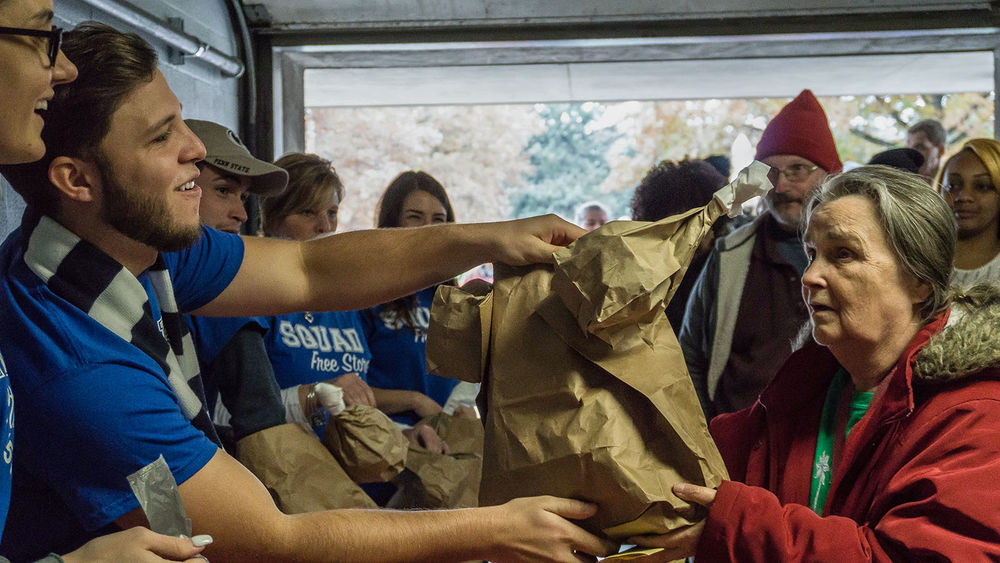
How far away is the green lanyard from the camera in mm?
1640

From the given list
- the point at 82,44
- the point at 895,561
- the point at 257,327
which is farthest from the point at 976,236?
the point at 82,44

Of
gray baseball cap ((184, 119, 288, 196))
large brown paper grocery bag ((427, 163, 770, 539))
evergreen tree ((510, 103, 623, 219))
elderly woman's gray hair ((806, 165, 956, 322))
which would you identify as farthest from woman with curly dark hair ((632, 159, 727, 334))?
evergreen tree ((510, 103, 623, 219))

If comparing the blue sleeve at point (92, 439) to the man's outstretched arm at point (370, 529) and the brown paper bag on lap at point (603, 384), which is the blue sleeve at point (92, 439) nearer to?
the man's outstretched arm at point (370, 529)

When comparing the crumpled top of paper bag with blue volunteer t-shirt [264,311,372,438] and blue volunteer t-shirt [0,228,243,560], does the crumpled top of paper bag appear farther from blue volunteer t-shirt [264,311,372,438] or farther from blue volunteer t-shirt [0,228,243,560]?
blue volunteer t-shirt [264,311,372,438]

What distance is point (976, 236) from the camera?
319cm

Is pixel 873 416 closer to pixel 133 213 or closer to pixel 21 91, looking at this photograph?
pixel 133 213

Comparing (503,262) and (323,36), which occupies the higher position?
(323,36)

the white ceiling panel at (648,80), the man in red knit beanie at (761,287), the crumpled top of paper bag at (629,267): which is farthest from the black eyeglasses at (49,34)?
the white ceiling panel at (648,80)

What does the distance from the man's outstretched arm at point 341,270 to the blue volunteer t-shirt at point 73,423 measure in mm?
459

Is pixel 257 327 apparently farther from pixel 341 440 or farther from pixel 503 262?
pixel 503 262

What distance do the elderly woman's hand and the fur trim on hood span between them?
406mm

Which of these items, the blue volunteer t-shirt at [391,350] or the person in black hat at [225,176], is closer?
the person in black hat at [225,176]

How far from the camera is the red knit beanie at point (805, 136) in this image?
3021mm

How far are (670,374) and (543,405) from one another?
0.66 feet
